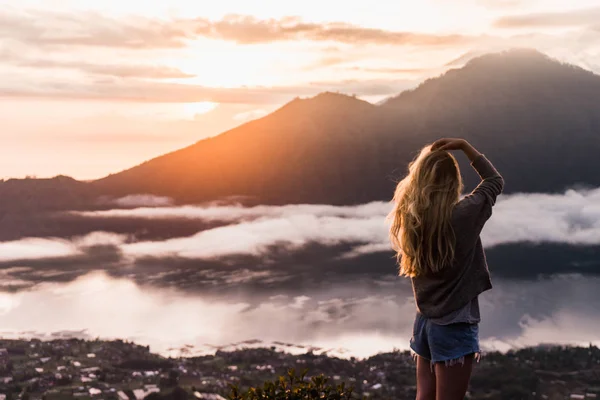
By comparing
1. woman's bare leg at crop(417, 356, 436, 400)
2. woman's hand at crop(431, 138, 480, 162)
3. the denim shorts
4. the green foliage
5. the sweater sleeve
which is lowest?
the green foliage

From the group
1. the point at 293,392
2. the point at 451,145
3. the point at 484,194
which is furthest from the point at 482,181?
the point at 293,392

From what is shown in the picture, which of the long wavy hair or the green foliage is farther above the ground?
the long wavy hair

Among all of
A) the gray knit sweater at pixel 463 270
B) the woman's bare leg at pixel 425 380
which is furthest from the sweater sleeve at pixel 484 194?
the woman's bare leg at pixel 425 380

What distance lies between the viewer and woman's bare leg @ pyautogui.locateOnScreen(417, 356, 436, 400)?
458cm

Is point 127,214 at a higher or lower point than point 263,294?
higher

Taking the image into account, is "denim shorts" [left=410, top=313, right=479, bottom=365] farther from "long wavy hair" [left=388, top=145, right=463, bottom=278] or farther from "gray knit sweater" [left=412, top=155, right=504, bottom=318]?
"long wavy hair" [left=388, top=145, right=463, bottom=278]

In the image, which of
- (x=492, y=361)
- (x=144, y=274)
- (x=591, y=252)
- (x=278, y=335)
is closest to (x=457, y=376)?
(x=492, y=361)

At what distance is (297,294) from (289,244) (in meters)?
20.1

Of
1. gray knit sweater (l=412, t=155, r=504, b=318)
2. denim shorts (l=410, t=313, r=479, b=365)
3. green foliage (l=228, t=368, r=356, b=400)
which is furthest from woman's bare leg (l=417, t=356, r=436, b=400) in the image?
green foliage (l=228, t=368, r=356, b=400)

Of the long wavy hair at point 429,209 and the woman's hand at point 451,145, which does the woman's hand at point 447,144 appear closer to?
the woman's hand at point 451,145

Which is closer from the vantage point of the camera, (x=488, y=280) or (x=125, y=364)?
(x=488, y=280)

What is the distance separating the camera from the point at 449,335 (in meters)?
4.34

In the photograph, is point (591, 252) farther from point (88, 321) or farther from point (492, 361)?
point (88, 321)

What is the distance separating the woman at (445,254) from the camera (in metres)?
4.25
